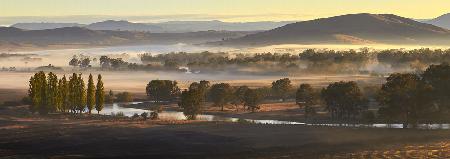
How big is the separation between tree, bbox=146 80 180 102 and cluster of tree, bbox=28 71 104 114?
128 ft

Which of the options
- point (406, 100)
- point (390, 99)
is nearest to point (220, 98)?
point (390, 99)

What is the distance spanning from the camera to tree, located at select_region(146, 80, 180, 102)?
186250 millimetres

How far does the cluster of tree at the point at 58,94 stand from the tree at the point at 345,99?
47.0 meters

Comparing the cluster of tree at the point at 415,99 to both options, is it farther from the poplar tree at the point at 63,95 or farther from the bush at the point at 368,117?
the poplar tree at the point at 63,95

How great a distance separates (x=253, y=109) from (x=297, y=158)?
76.5 metres

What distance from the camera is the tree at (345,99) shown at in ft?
441

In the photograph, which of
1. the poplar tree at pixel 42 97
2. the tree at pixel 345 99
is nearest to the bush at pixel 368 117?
the tree at pixel 345 99

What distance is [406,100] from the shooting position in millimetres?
121000

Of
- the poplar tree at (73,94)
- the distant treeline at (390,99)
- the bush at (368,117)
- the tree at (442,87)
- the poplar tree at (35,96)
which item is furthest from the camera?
the poplar tree at (73,94)

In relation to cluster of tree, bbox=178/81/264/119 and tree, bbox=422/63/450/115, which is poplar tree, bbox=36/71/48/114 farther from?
tree, bbox=422/63/450/115

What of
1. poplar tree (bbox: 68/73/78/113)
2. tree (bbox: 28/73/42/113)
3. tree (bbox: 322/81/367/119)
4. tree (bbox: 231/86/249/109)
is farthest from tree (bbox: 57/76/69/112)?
tree (bbox: 322/81/367/119)

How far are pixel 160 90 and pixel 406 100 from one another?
81.2 m

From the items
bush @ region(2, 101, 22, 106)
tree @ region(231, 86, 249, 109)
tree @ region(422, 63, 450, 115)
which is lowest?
bush @ region(2, 101, 22, 106)

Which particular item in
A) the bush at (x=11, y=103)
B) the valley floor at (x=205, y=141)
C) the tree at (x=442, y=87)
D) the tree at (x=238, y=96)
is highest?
the tree at (x=442, y=87)
